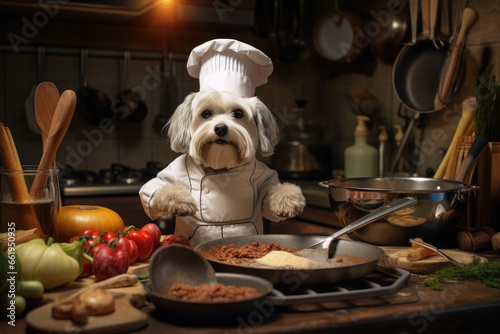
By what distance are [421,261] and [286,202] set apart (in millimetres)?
347

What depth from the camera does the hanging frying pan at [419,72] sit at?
2256 mm

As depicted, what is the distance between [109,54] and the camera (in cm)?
320

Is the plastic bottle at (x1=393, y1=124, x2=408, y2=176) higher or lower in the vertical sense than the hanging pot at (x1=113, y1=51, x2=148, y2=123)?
lower

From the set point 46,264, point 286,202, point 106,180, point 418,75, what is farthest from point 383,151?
point 46,264

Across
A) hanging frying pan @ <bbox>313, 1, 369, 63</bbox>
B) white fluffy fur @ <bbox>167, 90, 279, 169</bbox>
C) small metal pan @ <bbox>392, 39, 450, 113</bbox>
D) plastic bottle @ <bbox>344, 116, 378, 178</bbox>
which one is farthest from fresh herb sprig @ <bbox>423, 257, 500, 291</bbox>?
hanging frying pan @ <bbox>313, 1, 369, 63</bbox>

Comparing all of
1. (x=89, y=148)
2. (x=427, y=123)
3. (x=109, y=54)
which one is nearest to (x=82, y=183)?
(x=89, y=148)

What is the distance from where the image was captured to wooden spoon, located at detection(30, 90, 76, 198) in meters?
1.11

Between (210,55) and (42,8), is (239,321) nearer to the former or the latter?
(210,55)

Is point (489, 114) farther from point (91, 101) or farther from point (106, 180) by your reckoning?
point (91, 101)

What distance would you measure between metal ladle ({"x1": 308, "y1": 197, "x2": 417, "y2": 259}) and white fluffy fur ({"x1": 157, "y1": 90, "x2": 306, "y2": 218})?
0.58 ft

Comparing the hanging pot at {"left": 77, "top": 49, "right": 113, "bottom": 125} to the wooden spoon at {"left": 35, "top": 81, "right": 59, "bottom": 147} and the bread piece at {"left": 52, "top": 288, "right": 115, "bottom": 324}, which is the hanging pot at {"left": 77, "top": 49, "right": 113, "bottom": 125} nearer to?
the wooden spoon at {"left": 35, "top": 81, "right": 59, "bottom": 147}

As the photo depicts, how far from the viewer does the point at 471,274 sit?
42.8 inches

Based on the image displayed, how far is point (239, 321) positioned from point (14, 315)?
35 cm

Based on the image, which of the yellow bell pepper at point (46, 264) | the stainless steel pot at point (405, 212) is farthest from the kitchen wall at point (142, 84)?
the yellow bell pepper at point (46, 264)
